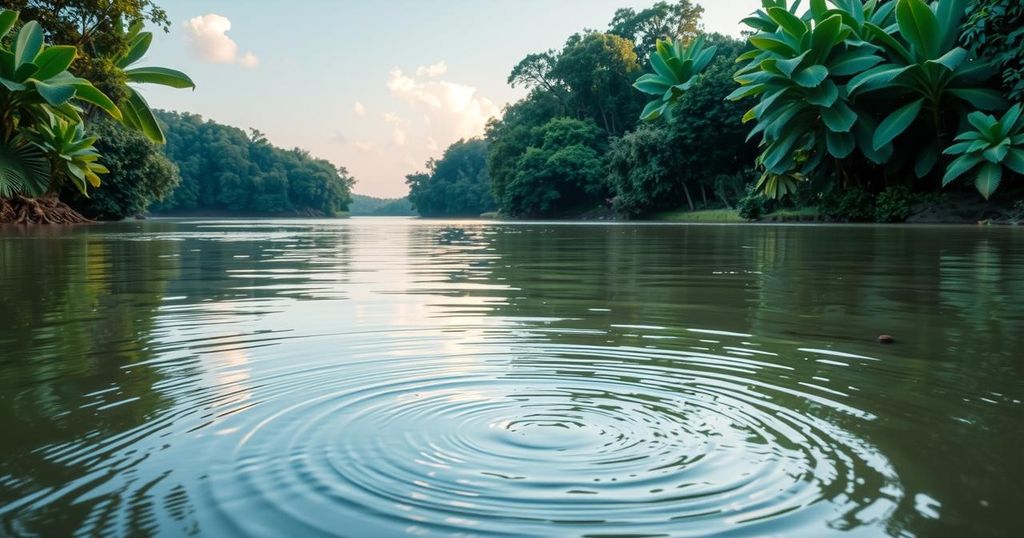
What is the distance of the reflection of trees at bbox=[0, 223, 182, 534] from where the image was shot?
202 cm

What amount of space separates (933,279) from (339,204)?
372 ft

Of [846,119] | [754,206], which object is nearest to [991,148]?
[846,119]

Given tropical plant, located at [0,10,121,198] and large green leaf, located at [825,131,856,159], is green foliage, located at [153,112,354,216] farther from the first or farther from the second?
large green leaf, located at [825,131,856,159]

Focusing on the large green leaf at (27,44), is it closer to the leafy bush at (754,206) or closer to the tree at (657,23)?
the leafy bush at (754,206)

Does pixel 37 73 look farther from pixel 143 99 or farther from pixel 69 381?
pixel 69 381

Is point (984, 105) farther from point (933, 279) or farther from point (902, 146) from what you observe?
point (933, 279)

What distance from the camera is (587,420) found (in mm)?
2512

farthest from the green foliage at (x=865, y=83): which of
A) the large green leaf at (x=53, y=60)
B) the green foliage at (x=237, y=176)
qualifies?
the green foliage at (x=237, y=176)

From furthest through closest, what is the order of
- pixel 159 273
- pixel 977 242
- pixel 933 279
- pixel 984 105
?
pixel 984 105
pixel 977 242
pixel 159 273
pixel 933 279

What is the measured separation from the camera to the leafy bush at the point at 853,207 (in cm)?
2725

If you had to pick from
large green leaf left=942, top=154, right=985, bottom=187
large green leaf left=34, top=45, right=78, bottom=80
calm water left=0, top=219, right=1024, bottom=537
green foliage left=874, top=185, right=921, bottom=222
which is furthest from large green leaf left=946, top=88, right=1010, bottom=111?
large green leaf left=34, top=45, right=78, bottom=80

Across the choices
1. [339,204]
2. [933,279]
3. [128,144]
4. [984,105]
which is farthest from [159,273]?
[339,204]

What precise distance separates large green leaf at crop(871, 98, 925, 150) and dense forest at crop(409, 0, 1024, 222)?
0.14ft

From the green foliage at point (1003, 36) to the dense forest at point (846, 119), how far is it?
6 centimetres
